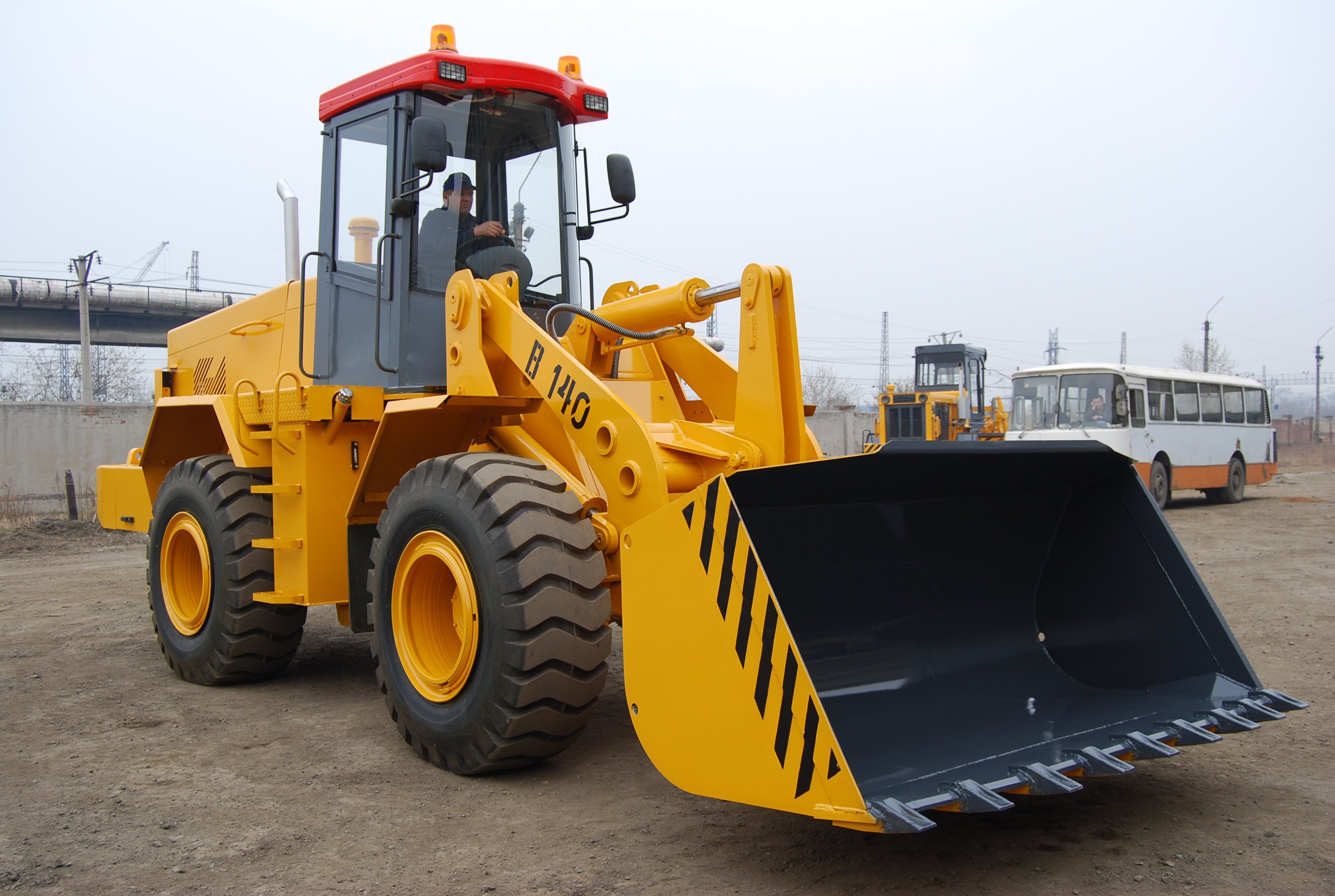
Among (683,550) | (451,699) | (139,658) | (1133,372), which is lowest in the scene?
(139,658)

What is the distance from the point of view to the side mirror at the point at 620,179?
5.48 meters

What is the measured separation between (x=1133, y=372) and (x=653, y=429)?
1588 centimetres

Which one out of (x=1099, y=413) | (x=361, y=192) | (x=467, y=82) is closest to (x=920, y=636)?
(x=467, y=82)

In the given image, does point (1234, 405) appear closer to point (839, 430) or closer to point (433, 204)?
point (839, 430)

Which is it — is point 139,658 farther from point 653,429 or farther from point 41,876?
point 653,429

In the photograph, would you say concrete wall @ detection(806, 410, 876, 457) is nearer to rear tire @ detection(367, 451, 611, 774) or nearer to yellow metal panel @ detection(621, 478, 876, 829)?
rear tire @ detection(367, 451, 611, 774)

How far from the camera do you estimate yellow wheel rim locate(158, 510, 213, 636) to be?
618cm

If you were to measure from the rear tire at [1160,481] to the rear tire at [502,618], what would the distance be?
16.8m

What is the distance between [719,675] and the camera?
3188 millimetres

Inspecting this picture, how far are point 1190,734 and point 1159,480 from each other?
16761 millimetres

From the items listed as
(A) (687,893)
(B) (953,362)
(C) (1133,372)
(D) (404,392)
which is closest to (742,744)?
(A) (687,893)

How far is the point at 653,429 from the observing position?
461 cm

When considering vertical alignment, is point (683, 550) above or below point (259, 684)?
above

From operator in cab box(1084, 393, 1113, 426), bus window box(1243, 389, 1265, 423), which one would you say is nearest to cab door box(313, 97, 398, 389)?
operator in cab box(1084, 393, 1113, 426)
